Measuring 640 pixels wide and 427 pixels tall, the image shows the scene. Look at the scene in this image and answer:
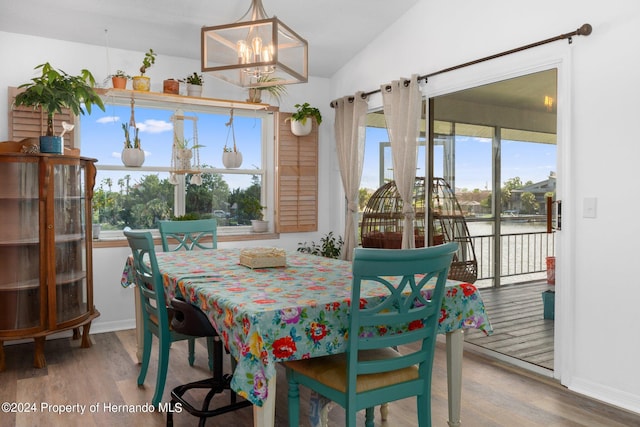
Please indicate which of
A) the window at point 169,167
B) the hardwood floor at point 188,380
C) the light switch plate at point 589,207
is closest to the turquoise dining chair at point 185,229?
the window at point 169,167

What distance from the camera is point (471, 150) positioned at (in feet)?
12.9

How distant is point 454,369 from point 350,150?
3.05m

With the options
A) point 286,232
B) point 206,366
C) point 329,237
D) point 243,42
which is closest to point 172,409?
point 206,366

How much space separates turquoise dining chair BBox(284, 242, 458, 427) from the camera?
69.1 inches

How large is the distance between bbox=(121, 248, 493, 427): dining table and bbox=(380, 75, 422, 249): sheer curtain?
1.65 m

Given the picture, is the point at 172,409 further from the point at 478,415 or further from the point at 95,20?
the point at 95,20

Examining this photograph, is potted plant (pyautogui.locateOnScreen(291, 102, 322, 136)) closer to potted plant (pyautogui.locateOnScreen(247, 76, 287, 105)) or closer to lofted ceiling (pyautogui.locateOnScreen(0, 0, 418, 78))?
potted plant (pyautogui.locateOnScreen(247, 76, 287, 105))

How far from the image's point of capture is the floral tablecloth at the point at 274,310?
5.67 ft

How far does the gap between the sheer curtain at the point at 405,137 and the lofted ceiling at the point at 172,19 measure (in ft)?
2.22

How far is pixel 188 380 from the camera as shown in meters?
3.19

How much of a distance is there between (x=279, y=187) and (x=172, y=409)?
295cm

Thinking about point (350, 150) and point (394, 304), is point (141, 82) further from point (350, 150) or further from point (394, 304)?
point (394, 304)

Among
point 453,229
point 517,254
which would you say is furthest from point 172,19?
point 517,254

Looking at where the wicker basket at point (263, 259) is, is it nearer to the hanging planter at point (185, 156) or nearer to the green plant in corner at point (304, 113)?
the hanging planter at point (185, 156)
